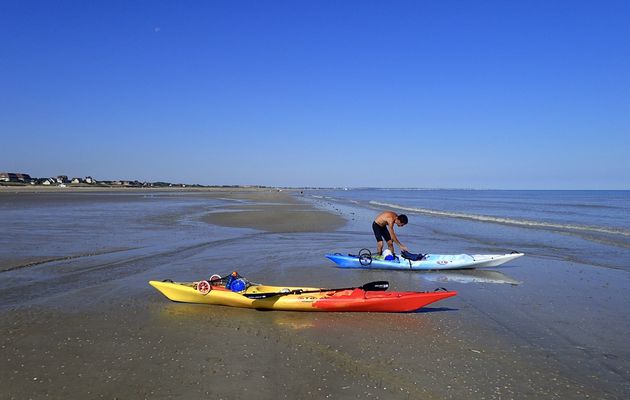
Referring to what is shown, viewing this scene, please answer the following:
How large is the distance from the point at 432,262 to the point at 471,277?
1155mm

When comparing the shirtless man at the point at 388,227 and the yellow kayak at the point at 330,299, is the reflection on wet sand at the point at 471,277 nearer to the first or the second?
the shirtless man at the point at 388,227

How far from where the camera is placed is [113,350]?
6.16 meters

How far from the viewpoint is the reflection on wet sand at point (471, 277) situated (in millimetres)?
11784

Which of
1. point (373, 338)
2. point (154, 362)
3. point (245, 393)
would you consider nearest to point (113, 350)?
point (154, 362)

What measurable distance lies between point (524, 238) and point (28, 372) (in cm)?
2116

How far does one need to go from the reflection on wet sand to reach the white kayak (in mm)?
187

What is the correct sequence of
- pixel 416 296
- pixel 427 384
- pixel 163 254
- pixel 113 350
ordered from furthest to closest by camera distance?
pixel 163 254 < pixel 416 296 < pixel 113 350 < pixel 427 384

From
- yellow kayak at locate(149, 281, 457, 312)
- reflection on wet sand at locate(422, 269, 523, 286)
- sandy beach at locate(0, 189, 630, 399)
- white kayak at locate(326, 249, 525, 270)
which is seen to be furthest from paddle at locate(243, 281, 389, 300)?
white kayak at locate(326, 249, 525, 270)

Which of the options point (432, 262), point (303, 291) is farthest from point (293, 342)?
point (432, 262)

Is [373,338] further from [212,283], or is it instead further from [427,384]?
[212,283]

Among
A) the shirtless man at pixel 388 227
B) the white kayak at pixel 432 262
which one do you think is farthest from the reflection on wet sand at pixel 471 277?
the shirtless man at pixel 388 227

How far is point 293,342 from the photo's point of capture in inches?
261

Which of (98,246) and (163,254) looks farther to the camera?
(98,246)

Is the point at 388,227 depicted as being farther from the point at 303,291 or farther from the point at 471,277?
the point at 303,291
